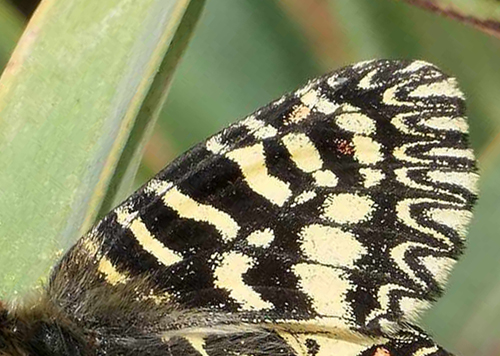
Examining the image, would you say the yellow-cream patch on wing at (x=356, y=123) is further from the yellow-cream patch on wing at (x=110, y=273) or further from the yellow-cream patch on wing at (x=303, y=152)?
the yellow-cream patch on wing at (x=110, y=273)

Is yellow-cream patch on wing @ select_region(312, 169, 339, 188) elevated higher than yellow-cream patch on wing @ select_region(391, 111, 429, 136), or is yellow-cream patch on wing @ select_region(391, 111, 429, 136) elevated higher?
yellow-cream patch on wing @ select_region(391, 111, 429, 136)

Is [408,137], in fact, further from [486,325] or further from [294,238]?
[486,325]

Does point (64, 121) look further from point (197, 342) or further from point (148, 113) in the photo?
point (197, 342)

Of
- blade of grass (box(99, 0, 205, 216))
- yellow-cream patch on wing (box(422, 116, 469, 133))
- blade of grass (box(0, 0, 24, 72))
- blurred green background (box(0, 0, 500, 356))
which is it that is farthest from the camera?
blade of grass (box(0, 0, 24, 72))

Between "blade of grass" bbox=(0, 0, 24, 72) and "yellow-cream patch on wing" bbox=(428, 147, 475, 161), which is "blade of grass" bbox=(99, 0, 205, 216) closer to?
"yellow-cream patch on wing" bbox=(428, 147, 475, 161)

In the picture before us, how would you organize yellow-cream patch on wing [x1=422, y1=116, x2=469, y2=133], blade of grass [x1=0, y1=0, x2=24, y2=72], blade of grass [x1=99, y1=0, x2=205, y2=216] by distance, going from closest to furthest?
yellow-cream patch on wing [x1=422, y1=116, x2=469, y2=133], blade of grass [x1=99, y1=0, x2=205, y2=216], blade of grass [x1=0, y1=0, x2=24, y2=72]

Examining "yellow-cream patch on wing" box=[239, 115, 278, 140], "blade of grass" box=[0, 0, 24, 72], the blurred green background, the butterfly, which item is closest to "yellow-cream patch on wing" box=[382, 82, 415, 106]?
the butterfly

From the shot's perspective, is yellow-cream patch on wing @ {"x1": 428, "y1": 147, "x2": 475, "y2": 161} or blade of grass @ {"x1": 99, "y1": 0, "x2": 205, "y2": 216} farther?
blade of grass @ {"x1": 99, "y1": 0, "x2": 205, "y2": 216}
